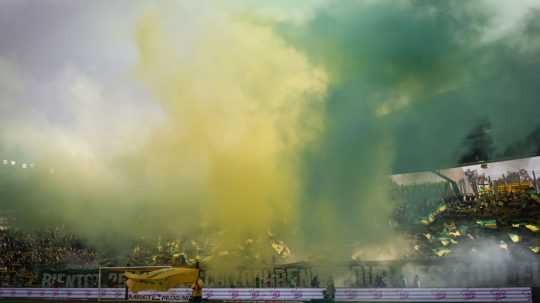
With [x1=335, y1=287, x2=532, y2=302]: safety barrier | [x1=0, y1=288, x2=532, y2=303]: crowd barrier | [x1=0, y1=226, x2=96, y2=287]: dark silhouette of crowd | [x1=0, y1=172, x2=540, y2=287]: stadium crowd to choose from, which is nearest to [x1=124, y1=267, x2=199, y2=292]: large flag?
[x1=0, y1=288, x2=532, y2=303]: crowd barrier

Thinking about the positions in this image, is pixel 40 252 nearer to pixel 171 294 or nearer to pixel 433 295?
pixel 171 294

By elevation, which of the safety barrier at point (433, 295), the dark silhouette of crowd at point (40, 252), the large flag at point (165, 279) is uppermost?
the dark silhouette of crowd at point (40, 252)

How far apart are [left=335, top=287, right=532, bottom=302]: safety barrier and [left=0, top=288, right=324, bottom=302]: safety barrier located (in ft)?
6.19

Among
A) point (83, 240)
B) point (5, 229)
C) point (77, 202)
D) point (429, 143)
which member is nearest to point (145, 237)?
point (83, 240)

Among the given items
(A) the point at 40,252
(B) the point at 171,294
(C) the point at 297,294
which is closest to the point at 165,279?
(B) the point at 171,294

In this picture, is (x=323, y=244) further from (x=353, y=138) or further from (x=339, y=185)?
(x=353, y=138)

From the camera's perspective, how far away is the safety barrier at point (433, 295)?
21969 millimetres

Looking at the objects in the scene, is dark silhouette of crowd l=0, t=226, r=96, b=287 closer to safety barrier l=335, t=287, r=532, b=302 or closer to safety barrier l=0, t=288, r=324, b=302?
safety barrier l=0, t=288, r=324, b=302

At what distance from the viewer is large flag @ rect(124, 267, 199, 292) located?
21297mm

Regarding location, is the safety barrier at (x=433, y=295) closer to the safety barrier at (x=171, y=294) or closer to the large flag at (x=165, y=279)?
the safety barrier at (x=171, y=294)

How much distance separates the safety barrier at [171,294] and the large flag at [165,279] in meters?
5.29

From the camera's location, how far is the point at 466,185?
132 feet

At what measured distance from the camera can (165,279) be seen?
2141cm


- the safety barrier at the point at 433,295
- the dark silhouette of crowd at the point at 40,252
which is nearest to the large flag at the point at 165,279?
the safety barrier at the point at 433,295
